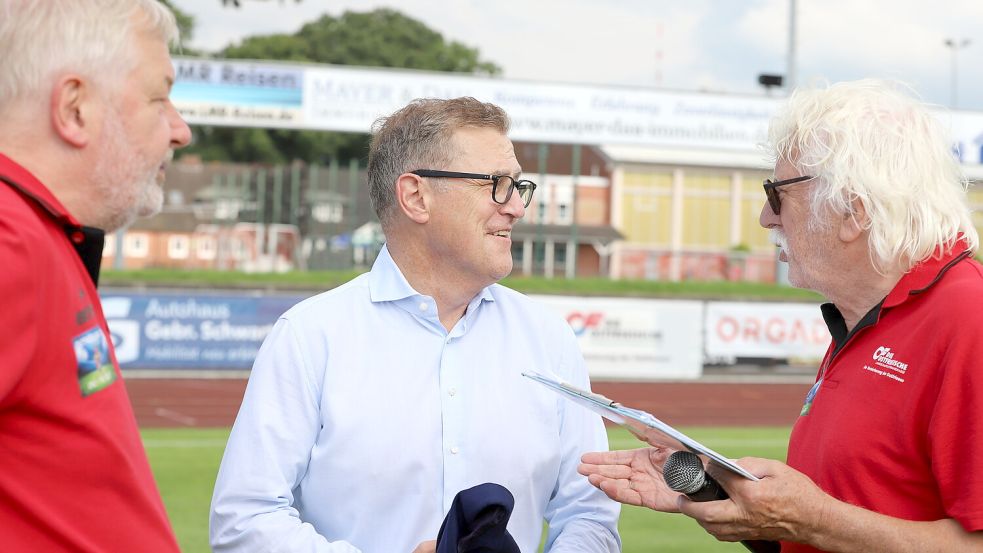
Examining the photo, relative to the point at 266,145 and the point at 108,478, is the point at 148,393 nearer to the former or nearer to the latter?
the point at 108,478

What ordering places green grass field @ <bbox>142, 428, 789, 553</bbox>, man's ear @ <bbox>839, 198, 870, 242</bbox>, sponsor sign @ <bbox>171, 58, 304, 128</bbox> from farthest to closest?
sponsor sign @ <bbox>171, 58, 304, 128</bbox> → green grass field @ <bbox>142, 428, 789, 553</bbox> → man's ear @ <bbox>839, 198, 870, 242</bbox>

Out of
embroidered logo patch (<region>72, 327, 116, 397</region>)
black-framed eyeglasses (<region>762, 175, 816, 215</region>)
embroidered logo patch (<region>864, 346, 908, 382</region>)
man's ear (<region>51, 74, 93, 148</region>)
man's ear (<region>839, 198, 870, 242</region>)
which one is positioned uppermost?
man's ear (<region>51, 74, 93, 148</region>)

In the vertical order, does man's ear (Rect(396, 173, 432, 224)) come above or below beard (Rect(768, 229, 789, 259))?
above

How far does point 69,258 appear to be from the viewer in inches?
70.2

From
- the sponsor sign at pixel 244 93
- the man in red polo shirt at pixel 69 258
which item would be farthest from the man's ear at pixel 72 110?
the sponsor sign at pixel 244 93

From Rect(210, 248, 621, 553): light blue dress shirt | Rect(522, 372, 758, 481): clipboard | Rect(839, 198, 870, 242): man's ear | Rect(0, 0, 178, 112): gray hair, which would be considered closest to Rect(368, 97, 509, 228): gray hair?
Rect(210, 248, 621, 553): light blue dress shirt

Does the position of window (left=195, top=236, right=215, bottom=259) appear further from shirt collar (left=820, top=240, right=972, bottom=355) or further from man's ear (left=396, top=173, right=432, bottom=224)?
shirt collar (left=820, top=240, right=972, bottom=355)

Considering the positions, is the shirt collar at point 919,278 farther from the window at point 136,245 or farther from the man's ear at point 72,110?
the window at point 136,245

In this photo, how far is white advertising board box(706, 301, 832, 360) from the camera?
2208 centimetres

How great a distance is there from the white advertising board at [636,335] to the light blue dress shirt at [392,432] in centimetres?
1797

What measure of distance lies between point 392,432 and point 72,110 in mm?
1394

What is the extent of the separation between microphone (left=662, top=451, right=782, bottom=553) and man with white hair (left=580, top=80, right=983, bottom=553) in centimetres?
3

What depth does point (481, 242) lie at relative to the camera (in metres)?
3.14

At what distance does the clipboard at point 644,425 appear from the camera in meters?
2.48
